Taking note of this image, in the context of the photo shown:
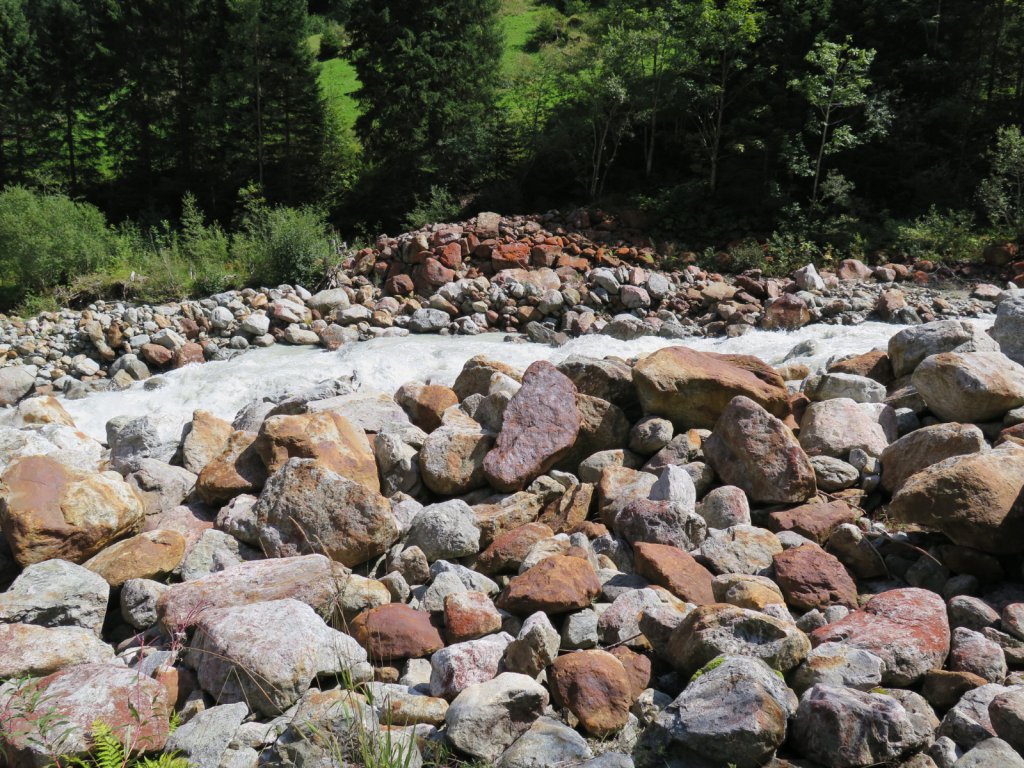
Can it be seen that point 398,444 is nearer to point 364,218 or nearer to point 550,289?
point 550,289

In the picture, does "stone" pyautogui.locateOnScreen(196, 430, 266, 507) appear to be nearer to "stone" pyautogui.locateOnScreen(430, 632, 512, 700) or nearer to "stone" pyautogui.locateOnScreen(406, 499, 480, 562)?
"stone" pyautogui.locateOnScreen(406, 499, 480, 562)

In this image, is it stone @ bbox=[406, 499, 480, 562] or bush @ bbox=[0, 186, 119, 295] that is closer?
stone @ bbox=[406, 499, 480, 562]

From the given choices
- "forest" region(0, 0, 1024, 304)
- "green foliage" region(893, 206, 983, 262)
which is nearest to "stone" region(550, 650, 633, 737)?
"forest" region(0, 0, 1024, 304)

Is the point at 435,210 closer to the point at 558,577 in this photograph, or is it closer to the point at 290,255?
the point at 290,255

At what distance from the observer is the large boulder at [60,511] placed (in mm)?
4574

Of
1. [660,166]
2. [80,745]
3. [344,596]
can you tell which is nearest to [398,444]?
[344,596]

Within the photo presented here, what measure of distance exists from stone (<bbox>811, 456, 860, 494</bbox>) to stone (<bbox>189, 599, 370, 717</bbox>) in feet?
10.7

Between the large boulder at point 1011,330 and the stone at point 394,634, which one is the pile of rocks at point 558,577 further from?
the large boulder at point 1011,330

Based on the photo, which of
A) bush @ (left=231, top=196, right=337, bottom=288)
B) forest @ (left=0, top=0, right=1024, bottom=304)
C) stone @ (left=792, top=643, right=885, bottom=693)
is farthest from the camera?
forest @ (left=0, top=0, right=1024, bottom=304)

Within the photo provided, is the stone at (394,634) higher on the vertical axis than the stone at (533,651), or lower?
lower

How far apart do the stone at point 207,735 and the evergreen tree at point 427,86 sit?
732 inches

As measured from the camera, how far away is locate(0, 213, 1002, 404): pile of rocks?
11.9 meters

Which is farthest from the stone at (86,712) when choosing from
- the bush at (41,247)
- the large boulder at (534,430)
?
the bush at (41,247)

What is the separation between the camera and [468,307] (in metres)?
13.3
